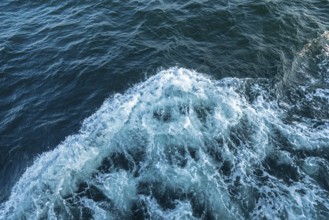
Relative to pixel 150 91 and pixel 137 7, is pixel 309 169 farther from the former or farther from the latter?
pixel 137 7

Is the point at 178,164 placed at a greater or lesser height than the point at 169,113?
lesser

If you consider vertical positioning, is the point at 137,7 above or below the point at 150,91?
above

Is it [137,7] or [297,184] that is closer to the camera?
[297,184]

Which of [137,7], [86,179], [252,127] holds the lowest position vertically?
[86,179]

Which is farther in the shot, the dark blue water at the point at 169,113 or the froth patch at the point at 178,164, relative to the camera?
the dark blue water at the point at 169,113

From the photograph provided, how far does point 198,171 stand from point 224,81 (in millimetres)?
5222

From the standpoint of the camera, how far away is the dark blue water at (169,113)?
11828 millimetres

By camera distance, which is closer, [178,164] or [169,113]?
[178,164]

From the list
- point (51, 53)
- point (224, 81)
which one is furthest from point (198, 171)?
point (51, 53)

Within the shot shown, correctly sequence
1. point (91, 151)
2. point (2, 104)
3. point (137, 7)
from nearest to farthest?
point (91, 151) → point (2, 104) → point (137, 7)

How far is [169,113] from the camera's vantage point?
564 inches

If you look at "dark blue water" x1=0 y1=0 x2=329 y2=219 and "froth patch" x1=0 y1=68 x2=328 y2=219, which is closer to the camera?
"froth patch" x1=0 y1=68 x2=328 y2=219

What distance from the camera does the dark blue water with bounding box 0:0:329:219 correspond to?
11828mm

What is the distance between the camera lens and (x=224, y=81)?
15.8m
